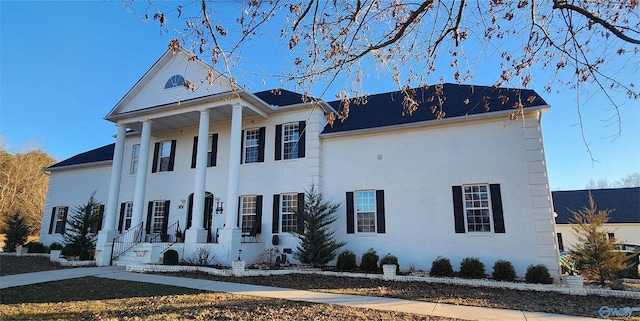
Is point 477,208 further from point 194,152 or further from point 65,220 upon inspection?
point 65,220

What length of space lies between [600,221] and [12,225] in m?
30.6

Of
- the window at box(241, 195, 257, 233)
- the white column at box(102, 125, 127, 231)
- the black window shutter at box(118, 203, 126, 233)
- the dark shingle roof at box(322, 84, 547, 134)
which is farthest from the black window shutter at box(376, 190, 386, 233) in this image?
the black window shutter at box(118, 203, 126, 233)

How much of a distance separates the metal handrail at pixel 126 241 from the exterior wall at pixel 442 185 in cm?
906

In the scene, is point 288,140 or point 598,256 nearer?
point 598,256

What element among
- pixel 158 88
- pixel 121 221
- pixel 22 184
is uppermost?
pixel 158 88

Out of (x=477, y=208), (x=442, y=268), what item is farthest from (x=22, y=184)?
(x=477, y=208)

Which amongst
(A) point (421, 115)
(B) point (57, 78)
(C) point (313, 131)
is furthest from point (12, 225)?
(A) point (421, 115)

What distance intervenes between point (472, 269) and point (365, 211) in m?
4.56

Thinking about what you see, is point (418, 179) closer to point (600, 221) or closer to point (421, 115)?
point (421, 115)

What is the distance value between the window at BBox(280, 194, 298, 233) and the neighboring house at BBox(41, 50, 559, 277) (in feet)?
0.15

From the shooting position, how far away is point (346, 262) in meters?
13.0

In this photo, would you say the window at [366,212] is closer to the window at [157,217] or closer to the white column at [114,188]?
the window at [157,217]

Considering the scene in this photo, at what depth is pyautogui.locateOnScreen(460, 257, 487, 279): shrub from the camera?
37.6ft

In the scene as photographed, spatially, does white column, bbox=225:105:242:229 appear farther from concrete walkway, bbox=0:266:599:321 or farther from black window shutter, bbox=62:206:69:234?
black window shutter, bbox=62:206:69:234
